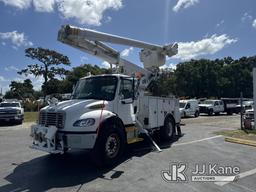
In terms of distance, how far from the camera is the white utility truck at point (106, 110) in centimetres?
660

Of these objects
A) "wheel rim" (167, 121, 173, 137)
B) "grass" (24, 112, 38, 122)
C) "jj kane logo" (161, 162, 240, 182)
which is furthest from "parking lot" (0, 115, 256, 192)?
"grass" (24, 112, 38, 122)

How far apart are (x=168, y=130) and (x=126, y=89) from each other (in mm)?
3565

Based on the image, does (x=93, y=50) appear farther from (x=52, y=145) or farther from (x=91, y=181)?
(x=91, y=181)

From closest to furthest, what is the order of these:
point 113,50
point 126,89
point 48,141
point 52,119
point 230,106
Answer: point 48,141, point 52,119, point 126,89, point 113,50, point 230,106

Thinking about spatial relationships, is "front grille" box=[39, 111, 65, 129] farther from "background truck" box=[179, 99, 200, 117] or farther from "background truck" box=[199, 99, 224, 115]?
"background truck" box=[199, 99, 224, 115]

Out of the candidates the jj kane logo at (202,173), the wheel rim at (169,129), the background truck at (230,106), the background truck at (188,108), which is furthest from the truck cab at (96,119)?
the background truck at (230,106)

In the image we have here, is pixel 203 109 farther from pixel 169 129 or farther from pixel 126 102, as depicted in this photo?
pixel 126 102

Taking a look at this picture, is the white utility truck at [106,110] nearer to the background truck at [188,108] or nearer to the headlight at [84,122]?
the headlight at [84,122]

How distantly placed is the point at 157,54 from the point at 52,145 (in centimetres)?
616

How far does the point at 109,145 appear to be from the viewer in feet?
23.3

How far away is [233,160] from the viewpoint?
7516mm

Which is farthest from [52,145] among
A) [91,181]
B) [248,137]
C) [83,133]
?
[248,137]

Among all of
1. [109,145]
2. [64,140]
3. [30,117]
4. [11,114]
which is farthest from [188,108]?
[64,140]

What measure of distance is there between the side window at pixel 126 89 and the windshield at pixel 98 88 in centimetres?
28
